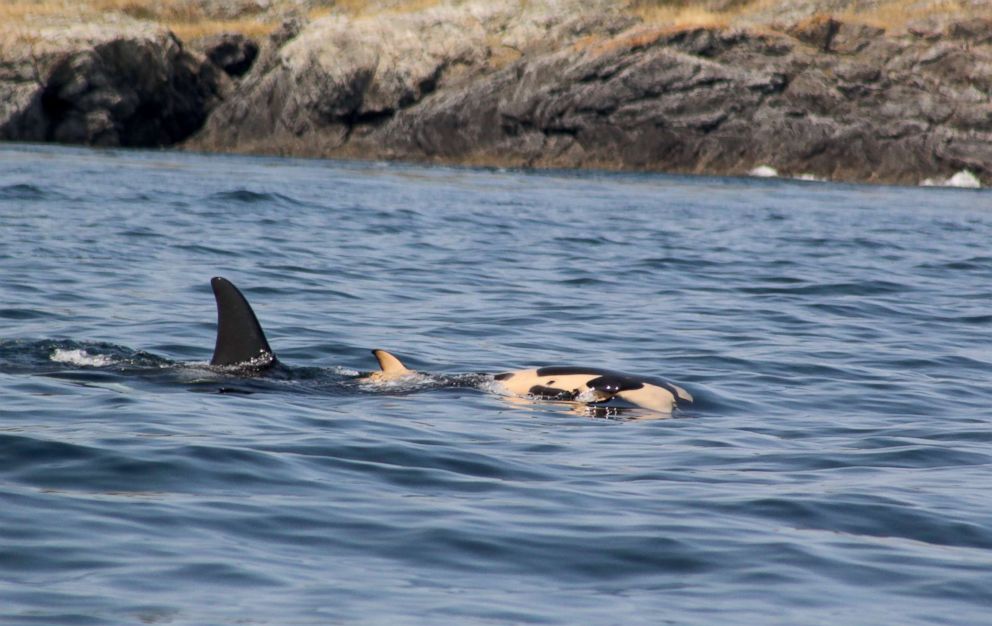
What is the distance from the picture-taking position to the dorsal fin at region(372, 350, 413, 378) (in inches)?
393

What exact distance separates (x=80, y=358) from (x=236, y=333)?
1.29 metres

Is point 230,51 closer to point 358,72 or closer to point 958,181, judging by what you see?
point 358,72

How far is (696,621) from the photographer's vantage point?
4.99 m

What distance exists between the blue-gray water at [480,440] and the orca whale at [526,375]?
22 centimetres

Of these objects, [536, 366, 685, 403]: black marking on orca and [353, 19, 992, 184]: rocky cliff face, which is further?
[353, 19, 992, 184]: rocky cliff face

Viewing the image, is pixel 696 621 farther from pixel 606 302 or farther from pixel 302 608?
pixel 606 302

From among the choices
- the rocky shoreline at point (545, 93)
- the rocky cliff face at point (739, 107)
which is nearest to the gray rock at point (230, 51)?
the rocky shoreline at point (545, 93)

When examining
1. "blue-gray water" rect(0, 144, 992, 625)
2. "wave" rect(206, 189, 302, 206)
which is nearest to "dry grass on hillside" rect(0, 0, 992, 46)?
"wave" rect(206, 189, 302, 206)

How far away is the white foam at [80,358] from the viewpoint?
10031mm

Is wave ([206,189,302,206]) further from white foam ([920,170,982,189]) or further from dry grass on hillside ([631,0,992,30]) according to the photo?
white foam ([920,170,982,189])

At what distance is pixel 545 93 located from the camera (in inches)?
1918

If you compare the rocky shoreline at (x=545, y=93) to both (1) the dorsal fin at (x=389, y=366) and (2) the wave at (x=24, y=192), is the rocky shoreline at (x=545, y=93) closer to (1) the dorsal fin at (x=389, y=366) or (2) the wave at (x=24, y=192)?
(2) the wave at (x=24, y=192)

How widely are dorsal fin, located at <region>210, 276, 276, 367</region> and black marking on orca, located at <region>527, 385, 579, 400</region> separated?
6.62 feet

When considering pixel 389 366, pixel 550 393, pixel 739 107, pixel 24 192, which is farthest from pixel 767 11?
pixel 389 366
